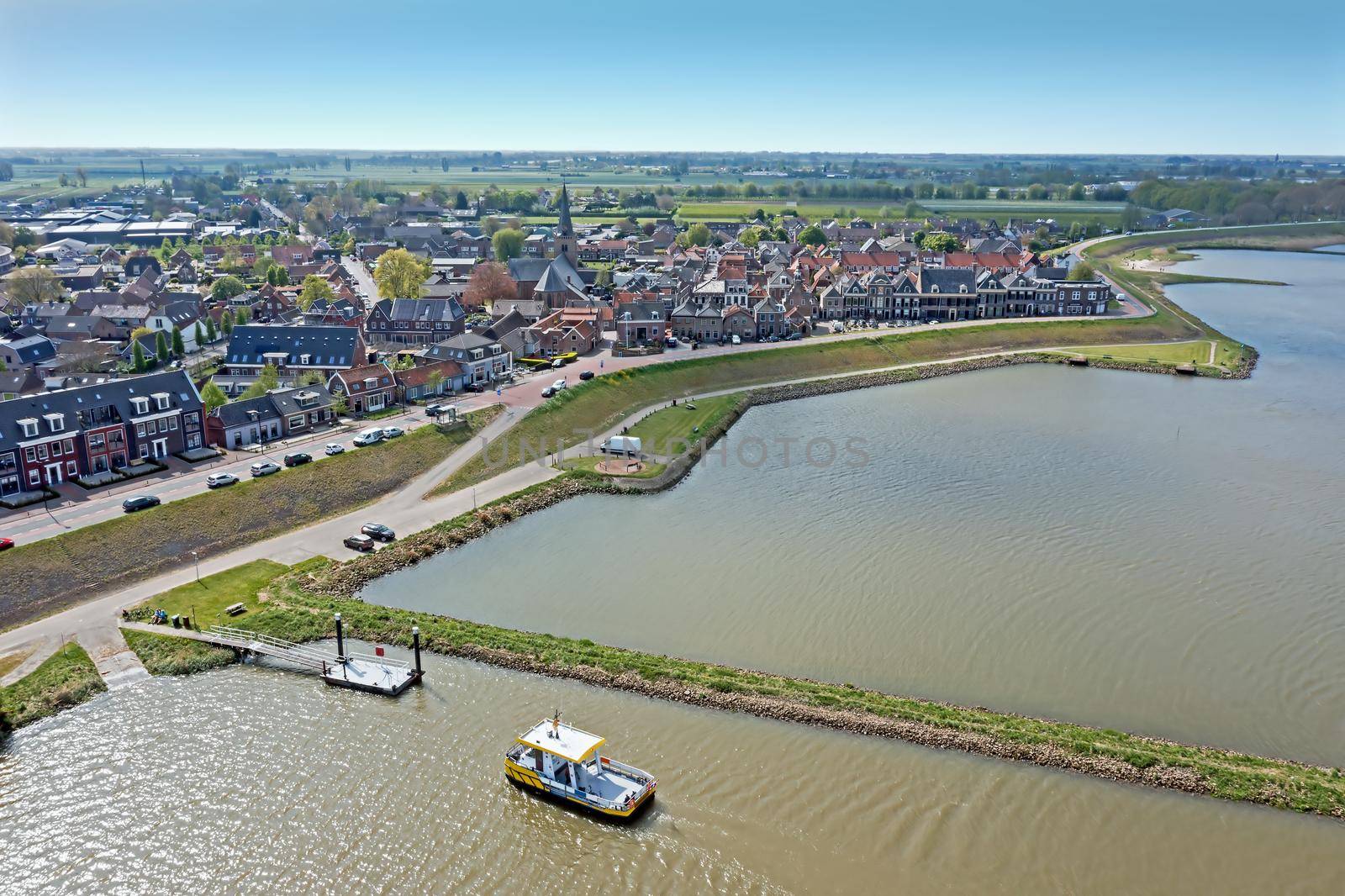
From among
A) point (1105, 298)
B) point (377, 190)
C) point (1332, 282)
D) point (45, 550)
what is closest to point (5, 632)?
point (45, 550)

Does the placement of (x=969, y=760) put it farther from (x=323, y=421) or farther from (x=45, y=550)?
(x=323, y=421)

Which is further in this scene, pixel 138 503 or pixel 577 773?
pixel 138 503

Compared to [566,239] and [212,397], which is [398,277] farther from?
[212,397]

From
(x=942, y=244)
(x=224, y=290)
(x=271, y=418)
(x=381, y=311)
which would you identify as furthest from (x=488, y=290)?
(x=942, y=244)

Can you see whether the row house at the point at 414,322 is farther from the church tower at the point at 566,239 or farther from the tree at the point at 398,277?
the church tower at the point at 566,239

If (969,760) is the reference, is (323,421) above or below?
above

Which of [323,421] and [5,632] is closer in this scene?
[5,632]

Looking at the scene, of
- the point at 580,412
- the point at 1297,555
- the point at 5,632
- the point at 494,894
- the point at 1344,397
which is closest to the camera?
the point at 494,894
